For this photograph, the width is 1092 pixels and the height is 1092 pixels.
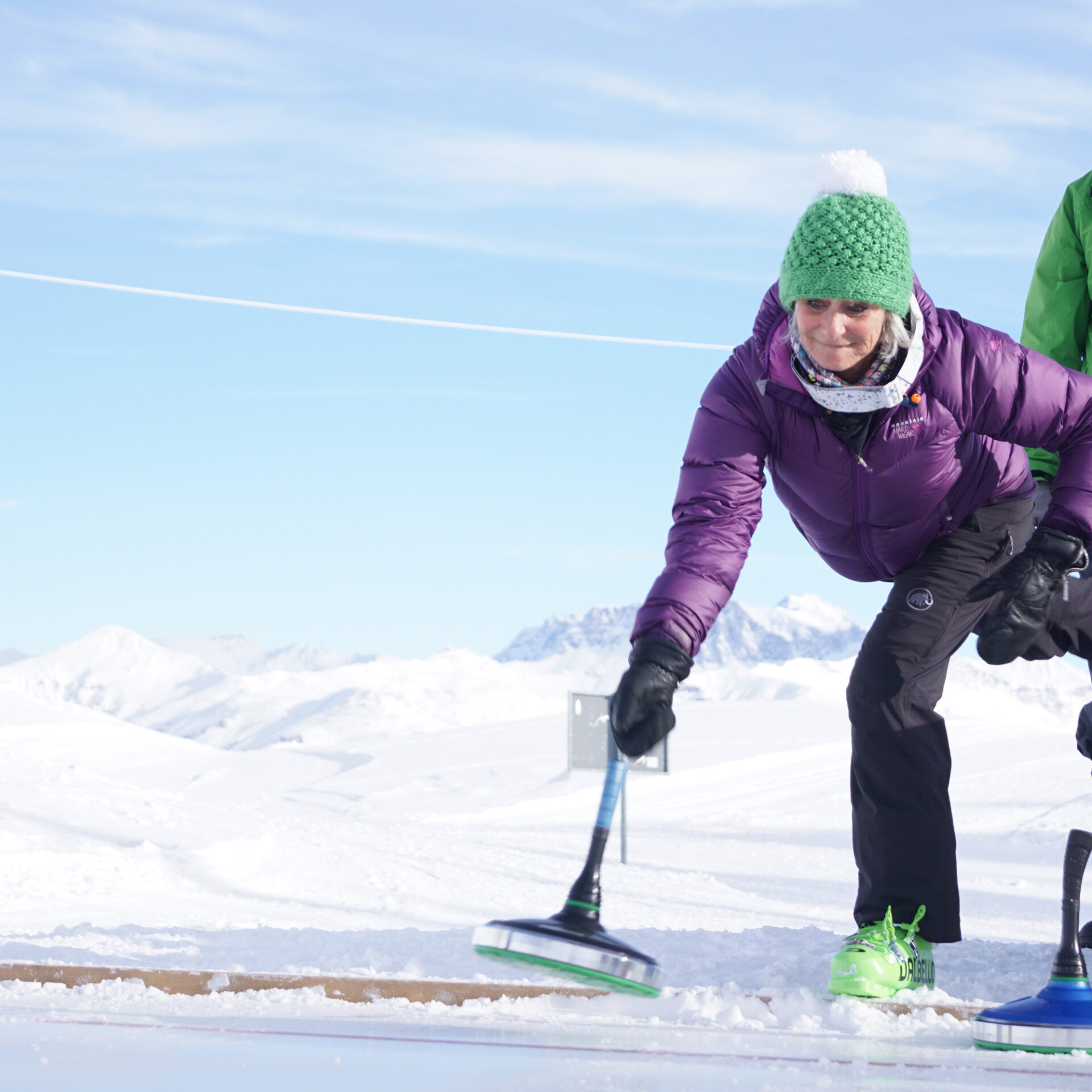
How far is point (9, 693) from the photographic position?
2617 cm

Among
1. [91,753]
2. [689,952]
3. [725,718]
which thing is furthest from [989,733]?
[689,952]

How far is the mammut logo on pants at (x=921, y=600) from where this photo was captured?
128 inches

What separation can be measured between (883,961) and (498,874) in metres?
6.62

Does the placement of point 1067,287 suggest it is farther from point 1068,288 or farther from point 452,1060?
point 452,1060

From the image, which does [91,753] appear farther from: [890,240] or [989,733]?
[890,240]

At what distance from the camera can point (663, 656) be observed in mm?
2791

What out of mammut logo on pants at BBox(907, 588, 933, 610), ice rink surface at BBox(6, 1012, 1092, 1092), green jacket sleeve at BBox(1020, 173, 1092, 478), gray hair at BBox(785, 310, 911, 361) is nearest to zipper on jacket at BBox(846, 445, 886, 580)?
mammut logo on pants at BBox(907, 588, 933, 610)

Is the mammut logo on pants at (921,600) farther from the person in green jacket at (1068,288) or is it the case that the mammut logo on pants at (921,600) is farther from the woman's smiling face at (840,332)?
the person in green jacket at (1068,288)

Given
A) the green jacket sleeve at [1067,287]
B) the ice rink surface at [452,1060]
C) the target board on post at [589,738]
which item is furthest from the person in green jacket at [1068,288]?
the target board on post at [589,738]

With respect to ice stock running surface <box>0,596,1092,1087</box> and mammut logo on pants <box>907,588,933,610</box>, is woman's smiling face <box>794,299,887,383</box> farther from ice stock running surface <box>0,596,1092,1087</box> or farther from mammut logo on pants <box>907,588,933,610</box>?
ice stock running surface <box>0,596,1092,1087</box>

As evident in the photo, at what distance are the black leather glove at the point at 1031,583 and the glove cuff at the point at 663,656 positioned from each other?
2.20ft

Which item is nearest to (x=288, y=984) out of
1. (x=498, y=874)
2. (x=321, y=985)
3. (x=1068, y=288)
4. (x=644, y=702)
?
(x=321, y=985)

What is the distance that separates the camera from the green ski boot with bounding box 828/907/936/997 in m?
2.99

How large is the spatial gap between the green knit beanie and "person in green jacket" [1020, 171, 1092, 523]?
108 cm
